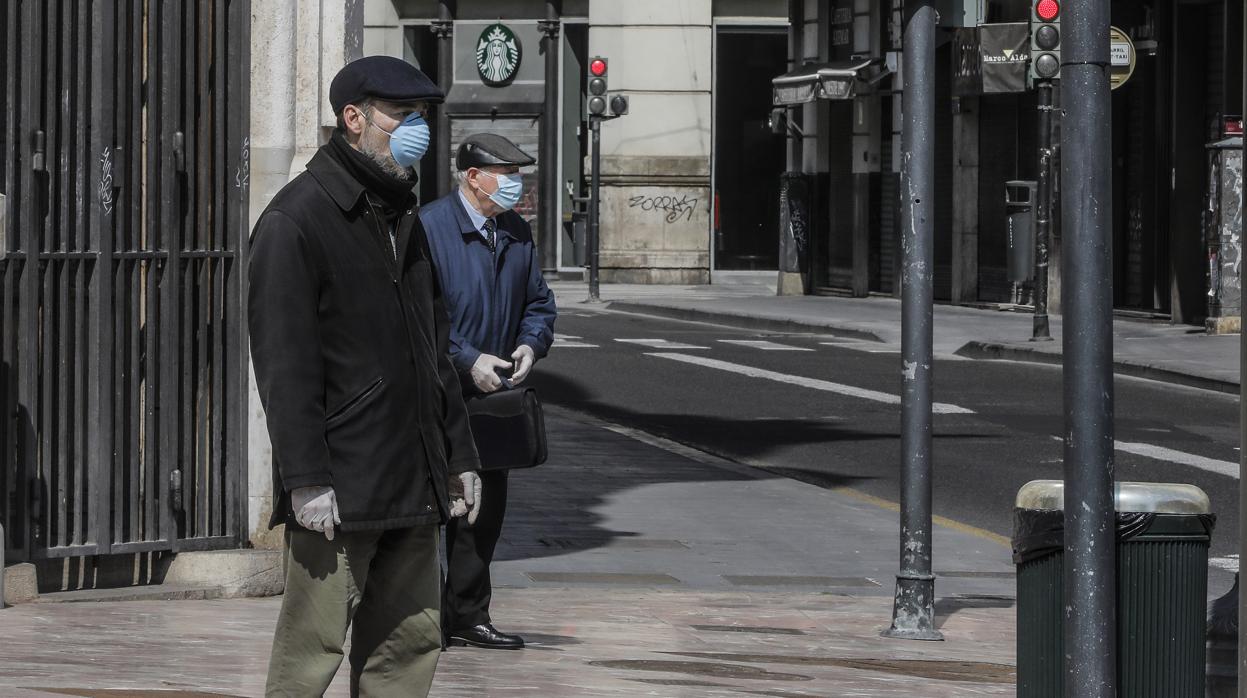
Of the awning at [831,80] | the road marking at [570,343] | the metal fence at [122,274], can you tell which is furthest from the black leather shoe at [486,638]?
the awning at [831,80]

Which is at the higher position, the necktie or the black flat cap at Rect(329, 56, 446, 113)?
the black flat cap at Rect(329, 56, 446, 113)

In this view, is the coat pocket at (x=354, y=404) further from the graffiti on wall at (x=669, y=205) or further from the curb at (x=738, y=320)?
the graffiti on wall at (x=669, y=205)

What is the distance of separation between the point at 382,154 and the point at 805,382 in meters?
14.3

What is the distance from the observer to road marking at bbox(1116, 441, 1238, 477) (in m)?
13.5

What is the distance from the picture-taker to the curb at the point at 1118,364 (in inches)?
741

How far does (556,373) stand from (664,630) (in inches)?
472

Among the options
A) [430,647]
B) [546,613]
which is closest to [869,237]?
[546,613]

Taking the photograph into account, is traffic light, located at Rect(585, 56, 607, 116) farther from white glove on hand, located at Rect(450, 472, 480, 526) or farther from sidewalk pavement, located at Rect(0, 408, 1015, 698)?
white glove on hand, located at Rect(450, 472, 480, 526)

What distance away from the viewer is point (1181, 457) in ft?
46.1

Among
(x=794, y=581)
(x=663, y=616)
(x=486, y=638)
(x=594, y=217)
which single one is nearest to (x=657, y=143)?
(x=594, y=217)

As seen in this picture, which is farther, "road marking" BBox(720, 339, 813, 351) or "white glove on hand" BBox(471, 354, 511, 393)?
"road marking" BBox(720, 339, 813, 351)

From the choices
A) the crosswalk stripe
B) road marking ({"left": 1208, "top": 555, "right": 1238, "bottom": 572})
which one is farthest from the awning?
road marking ({"left": 1208, "top": 555, "right": 1238, "bottom": 572})

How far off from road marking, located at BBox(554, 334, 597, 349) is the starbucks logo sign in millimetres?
14815

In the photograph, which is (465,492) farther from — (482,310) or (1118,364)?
(1118,364)
